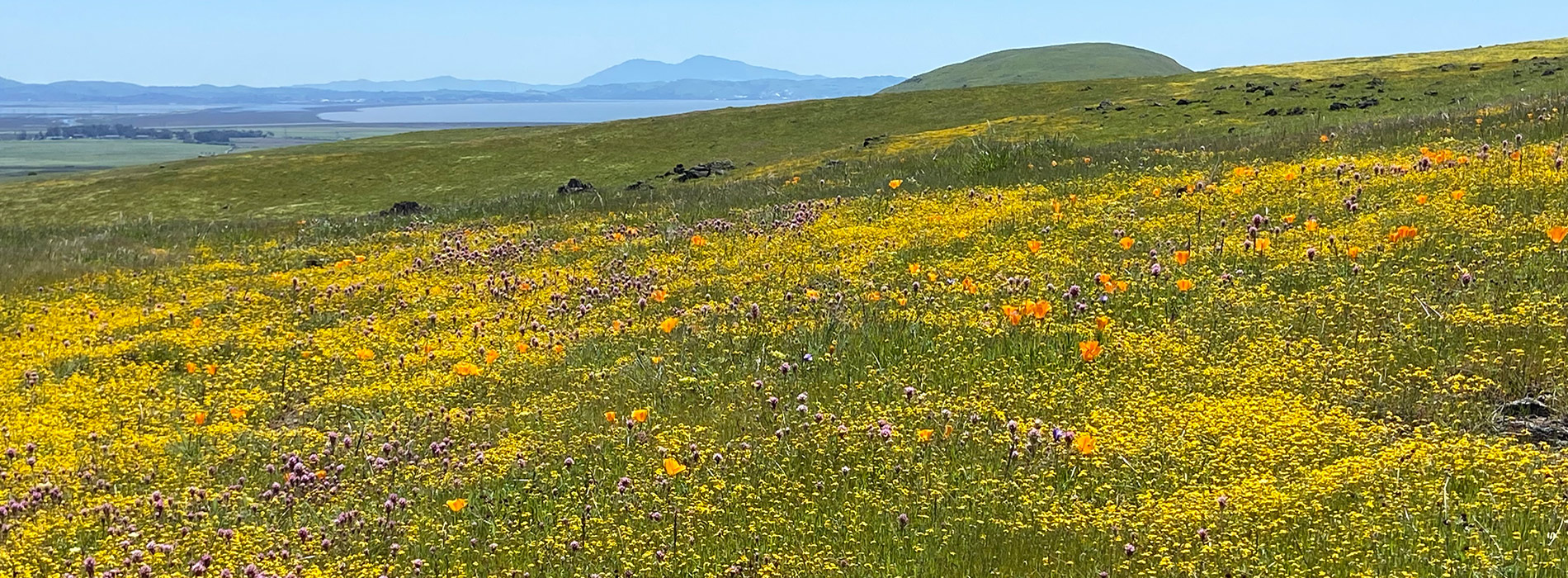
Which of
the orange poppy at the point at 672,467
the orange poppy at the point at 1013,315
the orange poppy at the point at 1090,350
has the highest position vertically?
the orange poppy at the point at 1013,315

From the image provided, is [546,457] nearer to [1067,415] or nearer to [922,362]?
[922,362]

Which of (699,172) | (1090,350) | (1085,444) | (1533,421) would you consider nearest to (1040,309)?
(1090,350)

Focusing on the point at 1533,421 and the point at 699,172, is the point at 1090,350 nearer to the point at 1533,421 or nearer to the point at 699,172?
the point at 1533,421

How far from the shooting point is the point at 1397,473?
4.46 m

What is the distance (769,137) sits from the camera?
184 feet

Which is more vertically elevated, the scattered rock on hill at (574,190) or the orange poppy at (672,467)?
the scattered rock on hill at (574,190)

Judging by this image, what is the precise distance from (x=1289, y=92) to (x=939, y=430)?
147ft

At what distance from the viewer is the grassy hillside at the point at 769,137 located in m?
39.7

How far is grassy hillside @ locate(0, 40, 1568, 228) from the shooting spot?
130 ft

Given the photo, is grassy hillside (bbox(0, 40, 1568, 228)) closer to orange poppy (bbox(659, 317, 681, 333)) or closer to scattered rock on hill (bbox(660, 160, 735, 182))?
scattered rock on hill (bbox(660, 160, 735, 182))

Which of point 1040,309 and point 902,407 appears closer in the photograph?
point 902,407

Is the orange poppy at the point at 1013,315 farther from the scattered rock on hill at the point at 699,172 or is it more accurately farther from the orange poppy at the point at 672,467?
the scattered rock on hill at the point at 699,172

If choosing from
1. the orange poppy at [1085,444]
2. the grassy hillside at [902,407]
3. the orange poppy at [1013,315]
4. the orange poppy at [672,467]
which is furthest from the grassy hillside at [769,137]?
the orange poppy at [1085,444]

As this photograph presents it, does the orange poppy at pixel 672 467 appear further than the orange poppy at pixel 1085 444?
Yes
